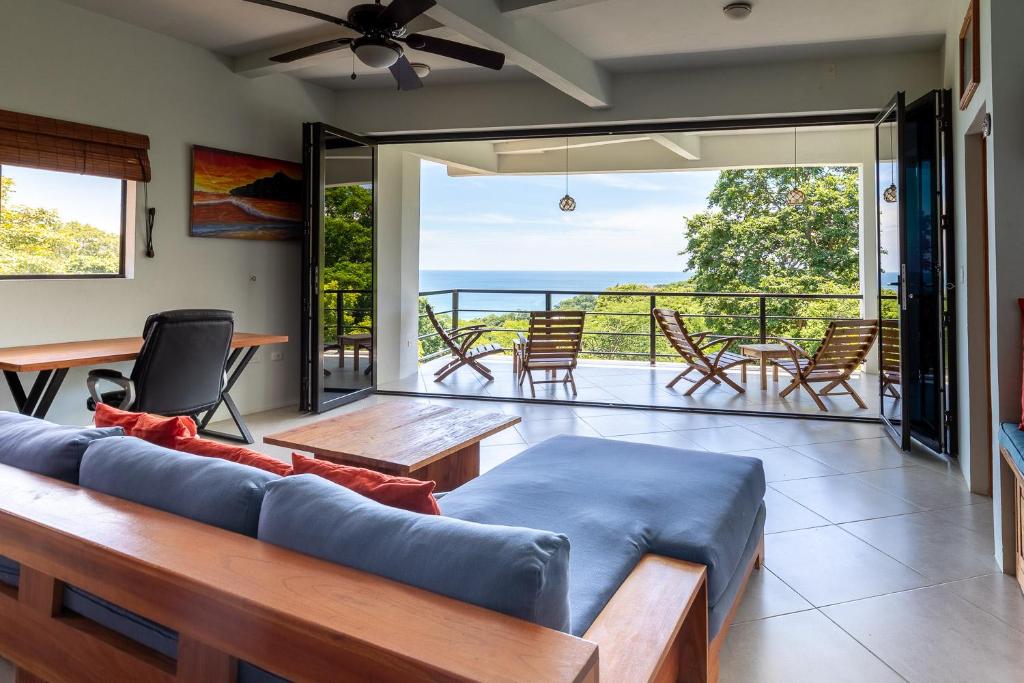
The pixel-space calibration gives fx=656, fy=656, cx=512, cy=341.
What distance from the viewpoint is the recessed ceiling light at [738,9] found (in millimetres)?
3775

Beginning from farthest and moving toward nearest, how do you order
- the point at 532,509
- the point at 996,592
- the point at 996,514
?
the point at 996,514, the point at 996,592, the point at 532,509

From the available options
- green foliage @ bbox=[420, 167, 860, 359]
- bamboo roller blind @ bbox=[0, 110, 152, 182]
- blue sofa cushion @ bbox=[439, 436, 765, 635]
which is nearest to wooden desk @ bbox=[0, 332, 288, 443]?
bamboo roller blind @ bbox=[0, 110, 152, 182]

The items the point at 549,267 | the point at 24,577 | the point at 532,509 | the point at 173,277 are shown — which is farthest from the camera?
the point at 549,267

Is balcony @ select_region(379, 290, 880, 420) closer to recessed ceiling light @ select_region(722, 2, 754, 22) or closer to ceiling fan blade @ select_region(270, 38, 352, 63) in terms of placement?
recessed ceiling light @ select_region(722, 2, 754, 22)

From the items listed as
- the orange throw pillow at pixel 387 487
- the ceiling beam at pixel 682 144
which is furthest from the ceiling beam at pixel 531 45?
the orange throw pillow at pixel 387 487

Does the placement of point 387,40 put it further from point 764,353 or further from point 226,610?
point 764,353

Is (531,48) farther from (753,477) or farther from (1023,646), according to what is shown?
(1023,646)

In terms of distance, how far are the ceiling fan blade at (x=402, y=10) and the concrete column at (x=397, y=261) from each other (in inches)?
123

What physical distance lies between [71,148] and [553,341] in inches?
157

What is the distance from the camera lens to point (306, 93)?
5.58 meters

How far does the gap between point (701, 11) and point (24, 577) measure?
162 inches

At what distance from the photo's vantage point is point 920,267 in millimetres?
4031

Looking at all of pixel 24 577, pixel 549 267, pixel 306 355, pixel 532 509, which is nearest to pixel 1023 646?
pixel 532 509

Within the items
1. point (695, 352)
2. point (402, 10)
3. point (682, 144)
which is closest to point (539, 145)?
point (682, 144)
